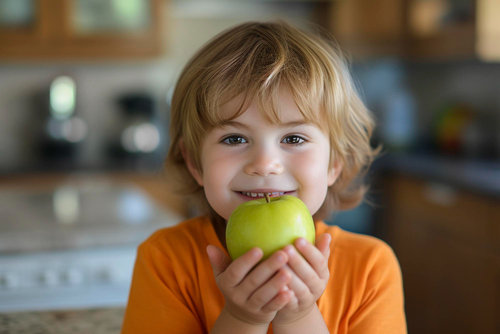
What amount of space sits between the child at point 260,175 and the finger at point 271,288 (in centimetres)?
3

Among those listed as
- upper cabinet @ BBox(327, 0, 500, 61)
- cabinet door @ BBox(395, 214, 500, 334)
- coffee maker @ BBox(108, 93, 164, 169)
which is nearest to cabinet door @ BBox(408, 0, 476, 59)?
upper cabinet @ BBox(327, 0, 500, 61)

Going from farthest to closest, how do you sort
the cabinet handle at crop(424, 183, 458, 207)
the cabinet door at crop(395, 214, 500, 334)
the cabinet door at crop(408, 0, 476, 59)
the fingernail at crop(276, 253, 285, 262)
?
the cabinet door at crop(408, 0, 476, 59), the cabinet handle at crop(424, 183, 458, 207), the cabinet door at crop(395, 214, 500, 334), the fingernail at crop(276, 253, 285, 262)

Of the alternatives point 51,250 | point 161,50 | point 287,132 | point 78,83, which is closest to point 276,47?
point 287,132

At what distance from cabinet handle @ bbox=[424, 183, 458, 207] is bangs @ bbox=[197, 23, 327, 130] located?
1.73m

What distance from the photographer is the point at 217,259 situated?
71 cm

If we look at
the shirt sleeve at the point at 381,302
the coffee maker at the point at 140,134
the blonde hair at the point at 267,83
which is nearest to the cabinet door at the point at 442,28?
the coffee maker at the point at 140,134

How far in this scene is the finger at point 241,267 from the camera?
66 centimetres

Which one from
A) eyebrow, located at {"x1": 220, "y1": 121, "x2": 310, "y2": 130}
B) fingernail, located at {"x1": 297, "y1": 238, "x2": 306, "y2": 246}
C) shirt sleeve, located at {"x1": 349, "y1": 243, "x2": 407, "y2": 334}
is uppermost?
eyebrow, located at {"x1": 220, "y1": 121, "x2": 310, "y2": 130}

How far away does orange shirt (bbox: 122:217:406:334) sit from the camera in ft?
2.72

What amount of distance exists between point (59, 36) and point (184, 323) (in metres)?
2.77

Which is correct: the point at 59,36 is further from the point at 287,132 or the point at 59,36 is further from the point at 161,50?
the point at 287,132

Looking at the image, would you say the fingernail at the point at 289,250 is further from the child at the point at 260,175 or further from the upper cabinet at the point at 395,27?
the upper cabinet at the point at 395,27

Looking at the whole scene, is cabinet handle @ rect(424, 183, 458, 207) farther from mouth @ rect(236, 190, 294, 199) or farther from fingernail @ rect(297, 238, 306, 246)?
fingernail @ rect(297, 238, 306, 246)

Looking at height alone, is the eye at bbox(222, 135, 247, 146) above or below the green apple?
above
